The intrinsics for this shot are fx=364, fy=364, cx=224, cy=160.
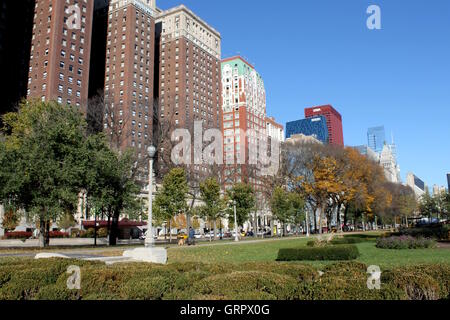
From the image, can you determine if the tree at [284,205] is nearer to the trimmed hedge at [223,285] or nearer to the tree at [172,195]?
the tree at [172,195]

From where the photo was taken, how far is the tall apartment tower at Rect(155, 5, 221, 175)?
108m

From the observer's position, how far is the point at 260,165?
63281mm

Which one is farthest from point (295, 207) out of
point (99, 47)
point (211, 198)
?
point (99, 47)

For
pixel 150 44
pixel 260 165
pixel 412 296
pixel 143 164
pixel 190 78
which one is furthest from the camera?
pixel 190 78

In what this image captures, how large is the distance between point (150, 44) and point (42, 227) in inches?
3224

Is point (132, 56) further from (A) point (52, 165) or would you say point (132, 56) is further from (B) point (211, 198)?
(A) point (52, 165)

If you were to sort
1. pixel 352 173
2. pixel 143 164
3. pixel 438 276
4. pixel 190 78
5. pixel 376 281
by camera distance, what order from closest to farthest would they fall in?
pixel 376 281 → pixel 438 276 → pixel 143 164 → pixel 352 173 → pixel 190 78

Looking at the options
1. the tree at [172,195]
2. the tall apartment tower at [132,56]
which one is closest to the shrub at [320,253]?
the tree at [172,195]

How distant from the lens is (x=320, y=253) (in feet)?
61.6

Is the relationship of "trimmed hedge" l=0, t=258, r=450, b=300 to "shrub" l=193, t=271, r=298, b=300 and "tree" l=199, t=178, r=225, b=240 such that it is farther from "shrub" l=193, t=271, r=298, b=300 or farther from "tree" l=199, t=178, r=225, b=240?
"tree" l=199, t=178, r=225, b=240

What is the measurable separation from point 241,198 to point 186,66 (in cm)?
7345

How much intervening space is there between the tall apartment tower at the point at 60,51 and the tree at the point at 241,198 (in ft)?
150
